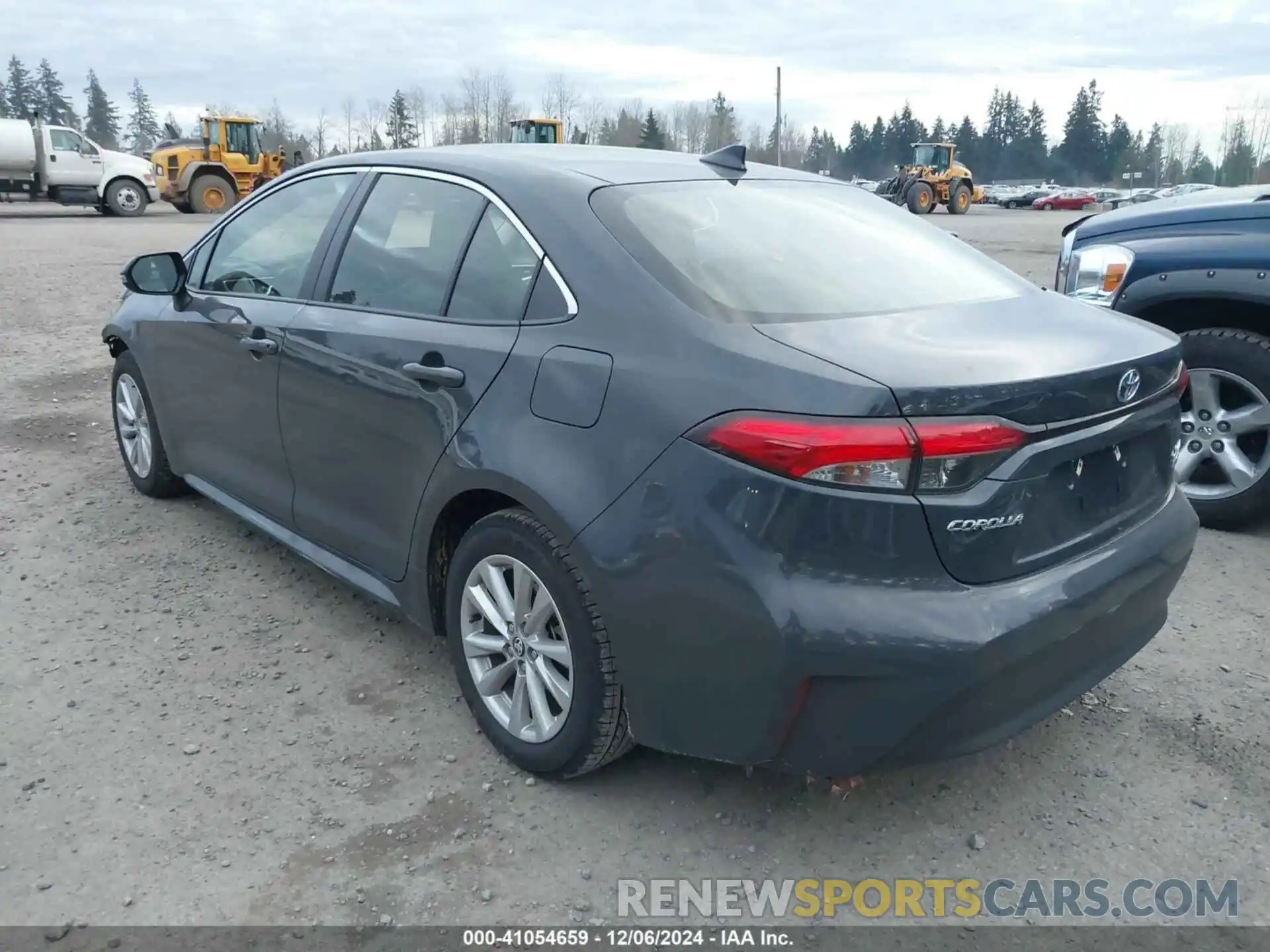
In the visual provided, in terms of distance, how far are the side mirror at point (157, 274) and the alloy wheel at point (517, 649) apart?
88.2 inches

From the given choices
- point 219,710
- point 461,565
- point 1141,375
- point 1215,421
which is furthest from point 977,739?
point 1215,421

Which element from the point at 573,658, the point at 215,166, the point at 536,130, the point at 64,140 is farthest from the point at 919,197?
the point at 573,658

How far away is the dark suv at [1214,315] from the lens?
4477 millimetres

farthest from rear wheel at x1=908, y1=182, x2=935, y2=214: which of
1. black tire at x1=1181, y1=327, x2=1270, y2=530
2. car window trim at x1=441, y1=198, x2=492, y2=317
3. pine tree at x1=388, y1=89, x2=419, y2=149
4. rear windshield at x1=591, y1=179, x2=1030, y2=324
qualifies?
pine tree at x1=388, y1=89, x2=419, y2=149

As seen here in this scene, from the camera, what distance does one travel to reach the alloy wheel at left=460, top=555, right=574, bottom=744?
2715 mm

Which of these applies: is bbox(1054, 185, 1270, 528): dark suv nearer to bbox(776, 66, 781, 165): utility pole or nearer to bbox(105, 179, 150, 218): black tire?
bbox(105, 179, 150, 218): black tire

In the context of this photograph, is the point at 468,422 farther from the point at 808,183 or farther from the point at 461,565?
the point at 808,183

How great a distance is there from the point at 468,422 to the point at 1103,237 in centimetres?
368

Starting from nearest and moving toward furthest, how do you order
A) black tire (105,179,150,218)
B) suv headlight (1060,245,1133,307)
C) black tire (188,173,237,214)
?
suv headlight (1060,245,1133,307) < black tire (105,179,150,218) < black tire (188,173,237,214)

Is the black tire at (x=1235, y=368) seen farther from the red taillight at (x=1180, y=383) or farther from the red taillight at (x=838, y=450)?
the red taillight at (x=838, y=450)

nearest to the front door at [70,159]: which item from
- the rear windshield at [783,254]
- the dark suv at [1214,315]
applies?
the dark suv at [1214,315]

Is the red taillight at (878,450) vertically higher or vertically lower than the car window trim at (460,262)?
lower

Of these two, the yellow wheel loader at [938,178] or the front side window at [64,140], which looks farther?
the yellow wheel loader at [938,178]

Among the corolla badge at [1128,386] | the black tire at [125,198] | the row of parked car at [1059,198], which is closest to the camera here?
the corolla badge at [1128,386]
